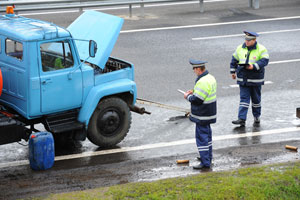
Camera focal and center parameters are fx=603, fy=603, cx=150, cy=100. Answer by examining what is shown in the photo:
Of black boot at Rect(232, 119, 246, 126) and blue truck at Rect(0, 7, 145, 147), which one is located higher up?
blue truck at Rect(0, 7, 145, 147)

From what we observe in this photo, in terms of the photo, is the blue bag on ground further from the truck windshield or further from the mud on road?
the truck windshield

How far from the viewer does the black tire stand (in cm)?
949

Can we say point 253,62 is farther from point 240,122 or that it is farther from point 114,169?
point 114,169

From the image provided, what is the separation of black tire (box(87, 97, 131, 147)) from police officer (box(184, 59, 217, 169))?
1373 mm

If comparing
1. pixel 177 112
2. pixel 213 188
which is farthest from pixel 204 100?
pixel 177 112

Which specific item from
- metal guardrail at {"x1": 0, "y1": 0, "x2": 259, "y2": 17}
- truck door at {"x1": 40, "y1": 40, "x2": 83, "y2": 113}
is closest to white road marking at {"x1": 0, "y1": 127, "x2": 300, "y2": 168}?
truck door at {"x1": 40, "y1": 40, "x2": 83, "y2": 113}

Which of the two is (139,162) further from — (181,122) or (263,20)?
(263,20)

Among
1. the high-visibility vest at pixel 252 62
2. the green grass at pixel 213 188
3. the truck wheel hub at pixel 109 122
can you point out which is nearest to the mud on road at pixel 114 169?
the truck wheel hub at pixel 109 122

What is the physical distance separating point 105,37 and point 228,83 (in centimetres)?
429

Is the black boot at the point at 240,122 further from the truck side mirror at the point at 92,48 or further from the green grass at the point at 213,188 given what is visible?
the truck side mirror at the point at 92,48

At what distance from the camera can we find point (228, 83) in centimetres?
1303

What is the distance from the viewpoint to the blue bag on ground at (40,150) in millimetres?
8516

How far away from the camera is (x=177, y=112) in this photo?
37.6ft

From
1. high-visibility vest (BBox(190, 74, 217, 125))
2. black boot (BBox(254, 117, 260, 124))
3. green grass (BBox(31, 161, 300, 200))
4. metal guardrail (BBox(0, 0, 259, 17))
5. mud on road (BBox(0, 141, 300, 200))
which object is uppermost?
metal guardrail (BBox(0, 0, 259, 17))
